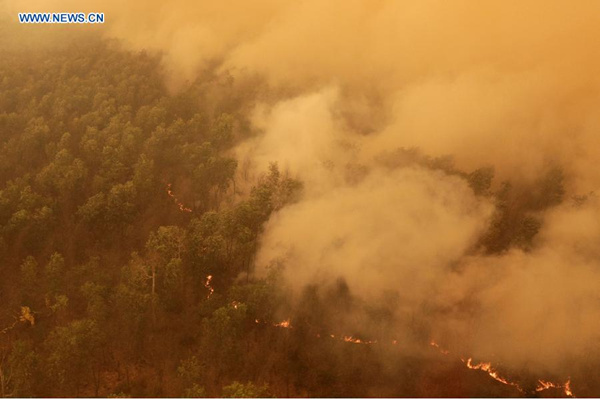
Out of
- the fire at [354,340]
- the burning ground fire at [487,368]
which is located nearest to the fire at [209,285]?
the burning ground fire at [487,368]

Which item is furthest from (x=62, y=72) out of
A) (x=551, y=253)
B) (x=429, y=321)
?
(x=551, y=253)

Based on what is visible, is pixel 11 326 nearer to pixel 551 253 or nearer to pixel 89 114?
pixel 89 114

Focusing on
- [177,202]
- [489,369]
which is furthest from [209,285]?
[489,369]

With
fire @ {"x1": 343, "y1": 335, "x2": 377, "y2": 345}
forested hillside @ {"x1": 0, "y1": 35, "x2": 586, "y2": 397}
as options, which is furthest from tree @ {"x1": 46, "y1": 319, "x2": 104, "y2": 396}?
fire @ {"x1": 343, "y1": 335, "x2": 377, "y2": 345}

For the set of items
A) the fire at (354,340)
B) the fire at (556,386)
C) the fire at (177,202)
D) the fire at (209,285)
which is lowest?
the fire at (556,386)

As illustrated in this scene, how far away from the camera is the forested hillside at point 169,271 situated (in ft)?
133

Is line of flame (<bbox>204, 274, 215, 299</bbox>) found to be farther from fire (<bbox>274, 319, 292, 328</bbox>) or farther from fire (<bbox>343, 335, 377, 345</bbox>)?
fire (<bbox>343, 335, 377, 345</bbox>)

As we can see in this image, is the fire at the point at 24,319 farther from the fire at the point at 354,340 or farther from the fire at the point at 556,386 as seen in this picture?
the fire at the point at 556,386

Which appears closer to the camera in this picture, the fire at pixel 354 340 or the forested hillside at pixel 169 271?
the forested hillside at pixel 169 271

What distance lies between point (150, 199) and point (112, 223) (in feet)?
18.0

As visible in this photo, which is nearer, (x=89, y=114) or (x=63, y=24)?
(x=89, y=114)

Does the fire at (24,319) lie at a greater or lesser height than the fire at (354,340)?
lesser

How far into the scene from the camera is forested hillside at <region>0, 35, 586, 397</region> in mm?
40531

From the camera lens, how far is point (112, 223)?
49625 mm
